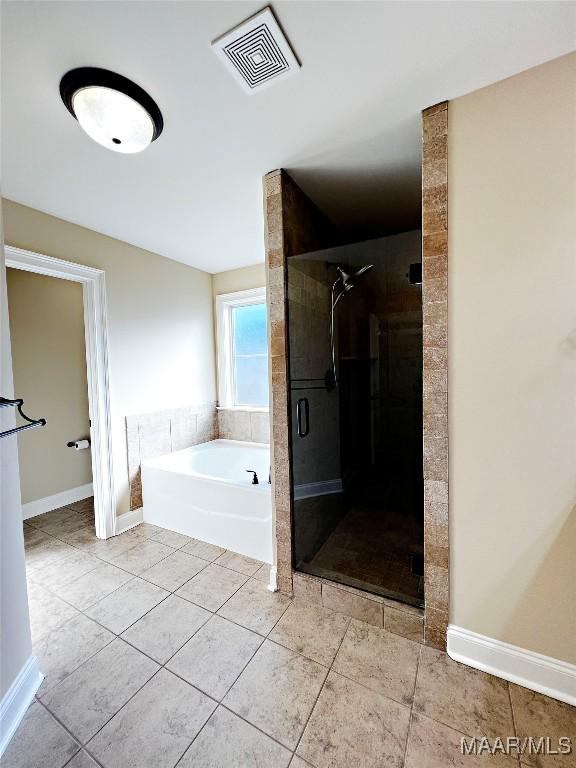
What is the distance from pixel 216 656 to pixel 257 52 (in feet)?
7.97

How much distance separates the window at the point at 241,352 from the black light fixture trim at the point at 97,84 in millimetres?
2168

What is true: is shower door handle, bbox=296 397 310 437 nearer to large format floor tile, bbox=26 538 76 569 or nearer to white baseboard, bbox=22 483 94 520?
large format floor tile, bbox=26 538 76 569

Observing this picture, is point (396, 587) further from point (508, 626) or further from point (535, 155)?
point (535, 155)

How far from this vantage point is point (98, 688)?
4.12 feet

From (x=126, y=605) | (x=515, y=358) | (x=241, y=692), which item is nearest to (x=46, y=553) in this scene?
(x=126, y=605)

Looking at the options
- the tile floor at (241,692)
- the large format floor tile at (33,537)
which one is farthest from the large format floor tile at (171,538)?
the large format floor tile at (33,537)

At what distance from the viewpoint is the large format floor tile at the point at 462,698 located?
1.09m

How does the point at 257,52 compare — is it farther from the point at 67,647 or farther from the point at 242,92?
the point at 67,647

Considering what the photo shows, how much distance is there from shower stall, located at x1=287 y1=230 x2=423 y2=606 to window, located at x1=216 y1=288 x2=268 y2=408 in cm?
158

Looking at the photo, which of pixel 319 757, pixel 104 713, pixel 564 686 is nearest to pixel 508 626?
pixel 564 686

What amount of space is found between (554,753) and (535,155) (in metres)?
2.12

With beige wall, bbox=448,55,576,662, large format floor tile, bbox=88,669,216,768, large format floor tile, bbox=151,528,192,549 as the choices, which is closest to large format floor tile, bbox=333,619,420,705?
beige wall, bbox=448,55,576,662

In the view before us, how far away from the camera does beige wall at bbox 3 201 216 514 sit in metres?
2.12

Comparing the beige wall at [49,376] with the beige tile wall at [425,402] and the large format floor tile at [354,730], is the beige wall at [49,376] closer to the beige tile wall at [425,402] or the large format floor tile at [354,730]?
the beige tile wall at [425,402]
